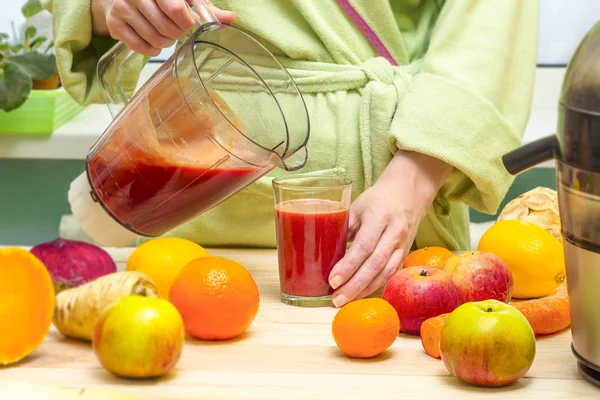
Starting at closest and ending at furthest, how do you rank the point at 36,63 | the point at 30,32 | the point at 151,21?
the point at 151,21, the point at 36,63, the point at 30,32

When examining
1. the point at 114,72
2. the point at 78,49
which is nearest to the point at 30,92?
the point at 78,49

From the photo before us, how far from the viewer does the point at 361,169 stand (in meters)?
1.22

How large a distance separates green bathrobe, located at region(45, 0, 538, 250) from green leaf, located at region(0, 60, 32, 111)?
2.27 feet

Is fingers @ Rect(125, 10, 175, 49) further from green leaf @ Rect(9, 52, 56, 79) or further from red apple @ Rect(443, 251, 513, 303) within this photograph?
green leaf @ Rect(9, 52, 56, 79)

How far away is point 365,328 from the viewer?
0.82 meters

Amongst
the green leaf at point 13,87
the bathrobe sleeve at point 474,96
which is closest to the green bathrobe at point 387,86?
the bathrobe sleeve at point 474,96

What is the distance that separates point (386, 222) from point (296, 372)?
0.99ft

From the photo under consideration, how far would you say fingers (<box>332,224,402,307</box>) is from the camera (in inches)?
39.3

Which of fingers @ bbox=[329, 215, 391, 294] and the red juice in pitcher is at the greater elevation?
the red juice in pitcher

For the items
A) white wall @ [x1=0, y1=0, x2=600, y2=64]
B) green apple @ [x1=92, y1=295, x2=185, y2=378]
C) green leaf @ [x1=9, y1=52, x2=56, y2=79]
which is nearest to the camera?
green apple @ [x1=92, y1=295, x2=185, y2=378]

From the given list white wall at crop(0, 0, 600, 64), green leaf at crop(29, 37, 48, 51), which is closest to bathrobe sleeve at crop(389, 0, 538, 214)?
white wall at crop(0, 0, 600, 64)

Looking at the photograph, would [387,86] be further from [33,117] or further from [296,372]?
[33,117]

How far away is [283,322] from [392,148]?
31 cm

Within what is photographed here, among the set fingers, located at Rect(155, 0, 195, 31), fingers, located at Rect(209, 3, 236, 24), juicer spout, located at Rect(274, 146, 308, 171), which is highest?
fingers, located at Rect(155, 0, 195, 31)
